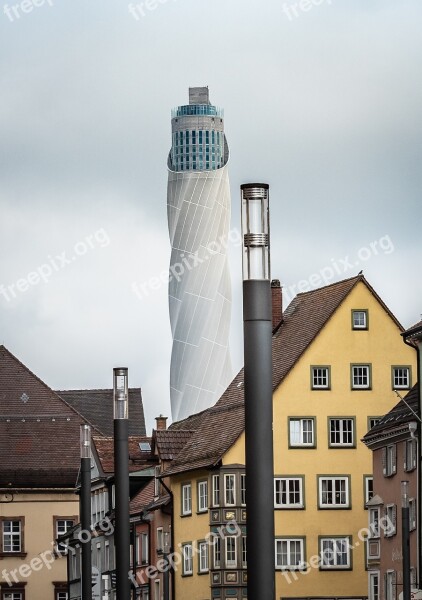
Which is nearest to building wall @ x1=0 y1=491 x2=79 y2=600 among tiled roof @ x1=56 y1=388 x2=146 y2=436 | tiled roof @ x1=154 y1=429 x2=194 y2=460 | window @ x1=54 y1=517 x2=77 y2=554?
window @ x1=54 y1=517 x2=77 y2=554

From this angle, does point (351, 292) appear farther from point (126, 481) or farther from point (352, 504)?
point (126, 481)

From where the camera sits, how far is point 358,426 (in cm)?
7169

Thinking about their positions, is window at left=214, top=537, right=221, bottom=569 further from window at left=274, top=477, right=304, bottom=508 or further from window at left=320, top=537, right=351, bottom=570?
window at left=320, top=537, right=351, bottom=570

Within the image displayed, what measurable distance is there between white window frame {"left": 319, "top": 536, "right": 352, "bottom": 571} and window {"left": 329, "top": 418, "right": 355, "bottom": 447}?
12.3ft

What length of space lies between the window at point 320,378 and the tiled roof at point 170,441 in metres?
9.50

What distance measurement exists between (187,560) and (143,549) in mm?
6596

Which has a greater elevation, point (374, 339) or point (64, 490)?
point (374, 339)

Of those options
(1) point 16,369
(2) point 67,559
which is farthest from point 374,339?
(1) point 16,369

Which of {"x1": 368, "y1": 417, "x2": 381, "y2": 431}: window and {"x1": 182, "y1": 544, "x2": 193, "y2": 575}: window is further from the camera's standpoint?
{"x1": 182, "y1": 544, "x2": 193, "y2": 575}: window

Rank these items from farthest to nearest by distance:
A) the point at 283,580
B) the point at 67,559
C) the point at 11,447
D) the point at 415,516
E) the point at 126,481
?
the point at 11,447 < the point at 67,559 < the point at 283,580 < the point at 415,516 < the point at 126,481

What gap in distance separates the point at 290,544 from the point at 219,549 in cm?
281

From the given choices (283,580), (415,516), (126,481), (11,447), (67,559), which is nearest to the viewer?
(126,481)

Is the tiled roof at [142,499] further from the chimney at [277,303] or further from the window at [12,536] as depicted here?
the window at [12,536]

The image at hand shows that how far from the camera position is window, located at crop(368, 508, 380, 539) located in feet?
207
